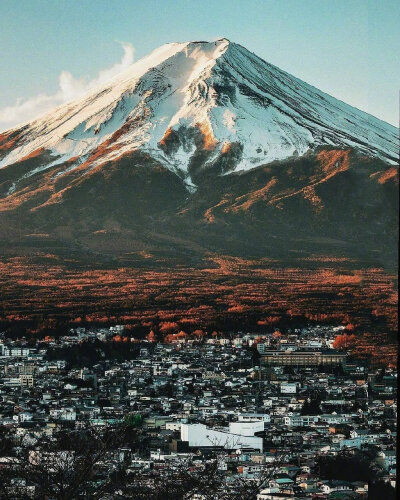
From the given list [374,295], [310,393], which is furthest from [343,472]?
[374,295]

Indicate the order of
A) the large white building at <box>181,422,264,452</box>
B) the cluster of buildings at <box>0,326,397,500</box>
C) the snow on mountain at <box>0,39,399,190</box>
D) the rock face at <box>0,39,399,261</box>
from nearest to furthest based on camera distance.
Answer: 1. the cluster of buildings at <box>0,326,397,500</box>
2. the large white building at <box>181,422,264,452</box>
3. the rock face at <box>0,39,399,261</box>
4. the snow on mountain at <box>0,39,399,190</box>

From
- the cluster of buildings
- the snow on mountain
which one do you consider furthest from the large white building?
the snow on mountain

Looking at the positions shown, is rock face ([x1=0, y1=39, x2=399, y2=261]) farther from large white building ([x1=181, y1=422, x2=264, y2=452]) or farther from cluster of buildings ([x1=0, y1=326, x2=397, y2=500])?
large white building ([x1=181, y1=422, x2=264, y2=452])

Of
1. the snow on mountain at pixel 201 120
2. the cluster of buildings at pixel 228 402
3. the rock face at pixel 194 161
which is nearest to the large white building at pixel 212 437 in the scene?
the cluster of buildings at pixel 228 402

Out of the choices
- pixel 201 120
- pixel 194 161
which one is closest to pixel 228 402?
pixel 194 161

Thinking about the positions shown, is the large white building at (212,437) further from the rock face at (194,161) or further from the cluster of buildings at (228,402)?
the rock face at (194,161)

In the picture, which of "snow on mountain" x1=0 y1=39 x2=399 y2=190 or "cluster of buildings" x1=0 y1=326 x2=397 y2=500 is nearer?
"cluster of buildings" x1=0 y1=326 x2=397 y2=500

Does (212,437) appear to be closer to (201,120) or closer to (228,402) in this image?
(228,402)
